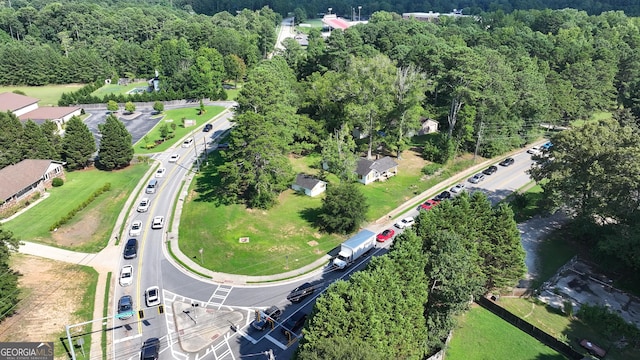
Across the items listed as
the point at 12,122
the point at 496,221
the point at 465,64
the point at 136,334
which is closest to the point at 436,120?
the point at 465,64

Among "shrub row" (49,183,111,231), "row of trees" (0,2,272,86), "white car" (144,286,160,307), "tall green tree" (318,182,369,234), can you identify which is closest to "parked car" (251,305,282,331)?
"white car" (144,286,160,307)

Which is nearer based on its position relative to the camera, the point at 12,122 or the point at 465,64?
the point at 12,122

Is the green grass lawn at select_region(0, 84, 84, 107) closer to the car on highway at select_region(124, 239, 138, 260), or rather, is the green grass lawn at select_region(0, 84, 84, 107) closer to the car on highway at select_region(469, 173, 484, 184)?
the car on highway at select_region(124, 239, 138, 260)

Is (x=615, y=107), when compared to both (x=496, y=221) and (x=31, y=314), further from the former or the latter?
(x=31, y=314)

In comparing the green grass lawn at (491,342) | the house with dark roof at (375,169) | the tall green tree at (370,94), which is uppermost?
the tall green tree at (370,94)

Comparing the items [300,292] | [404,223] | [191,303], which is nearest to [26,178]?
[191,303]

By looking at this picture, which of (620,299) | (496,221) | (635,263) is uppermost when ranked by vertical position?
(496,221)

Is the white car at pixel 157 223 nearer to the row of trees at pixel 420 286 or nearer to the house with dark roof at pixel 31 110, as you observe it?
the row of trees at pixel 420 286

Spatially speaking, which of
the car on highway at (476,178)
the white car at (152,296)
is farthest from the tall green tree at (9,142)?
the car on highway at (476,178)
